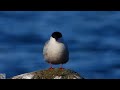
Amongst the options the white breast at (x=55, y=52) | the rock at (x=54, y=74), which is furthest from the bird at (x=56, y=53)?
the rock at (x=54, y=74)

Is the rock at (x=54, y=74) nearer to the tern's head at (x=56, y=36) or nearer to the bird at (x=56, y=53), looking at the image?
the bird at (x=56, y=53)

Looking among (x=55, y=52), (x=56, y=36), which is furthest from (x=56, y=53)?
(x=56, y=36)

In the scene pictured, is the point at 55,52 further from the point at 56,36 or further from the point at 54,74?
the point at 54,74

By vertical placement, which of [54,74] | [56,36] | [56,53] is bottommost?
[54,74]

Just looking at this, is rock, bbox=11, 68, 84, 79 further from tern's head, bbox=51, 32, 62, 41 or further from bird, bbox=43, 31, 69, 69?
tern's head, bbox=51, 32, 62, 41

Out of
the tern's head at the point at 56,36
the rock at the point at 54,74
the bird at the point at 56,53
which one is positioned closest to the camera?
the rock at the point at 54,74

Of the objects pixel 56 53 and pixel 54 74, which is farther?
pixel 56 53

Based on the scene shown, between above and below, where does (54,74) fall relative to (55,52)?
below

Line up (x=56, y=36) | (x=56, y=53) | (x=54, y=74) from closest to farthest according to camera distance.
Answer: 1. (x=54, y=74)
2. (x=56, y=53)
3. (x=56, y=36)

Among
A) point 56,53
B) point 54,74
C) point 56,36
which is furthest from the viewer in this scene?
point 56,36
